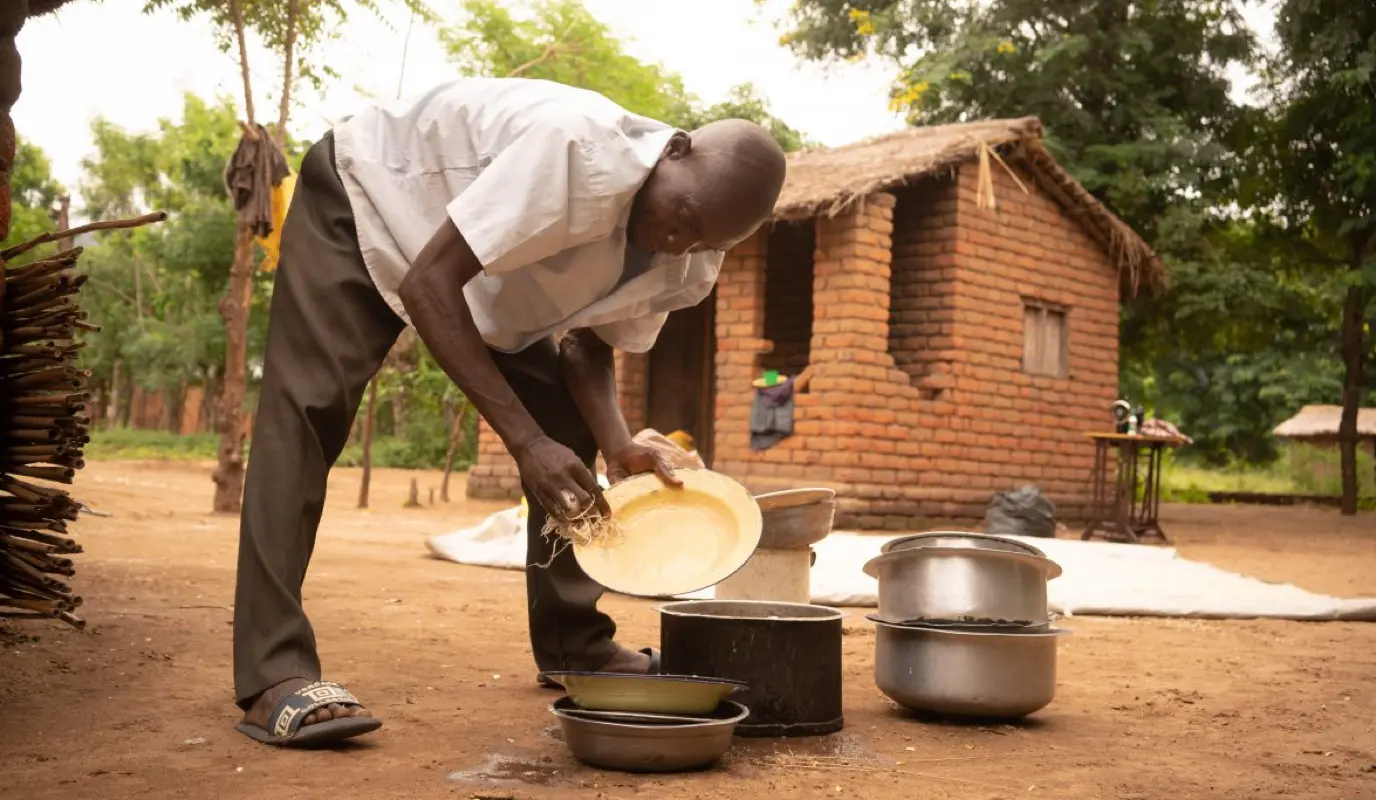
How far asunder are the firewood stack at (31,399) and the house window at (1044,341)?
905 centimetres

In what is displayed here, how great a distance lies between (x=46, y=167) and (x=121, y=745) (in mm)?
34940

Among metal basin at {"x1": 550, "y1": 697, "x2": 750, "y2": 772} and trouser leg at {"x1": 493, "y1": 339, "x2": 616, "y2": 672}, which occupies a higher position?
trouser leg at {"x1": 493, "y1": 339, "x2": 616, "y2": 672}

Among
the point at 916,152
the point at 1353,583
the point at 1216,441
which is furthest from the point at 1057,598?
the point at 1216,441

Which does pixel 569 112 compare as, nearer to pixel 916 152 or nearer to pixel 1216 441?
pixel 916 152

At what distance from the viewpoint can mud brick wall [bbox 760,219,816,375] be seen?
1190 cm

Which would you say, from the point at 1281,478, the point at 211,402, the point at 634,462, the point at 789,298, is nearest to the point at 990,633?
the point at 634,462

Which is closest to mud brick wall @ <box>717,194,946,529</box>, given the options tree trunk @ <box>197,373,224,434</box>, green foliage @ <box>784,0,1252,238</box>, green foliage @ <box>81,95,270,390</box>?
green foliage @ <box>784,0,1252,238</box>

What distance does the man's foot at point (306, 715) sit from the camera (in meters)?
2.26

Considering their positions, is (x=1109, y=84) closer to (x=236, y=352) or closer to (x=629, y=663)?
(x=236, y=352)

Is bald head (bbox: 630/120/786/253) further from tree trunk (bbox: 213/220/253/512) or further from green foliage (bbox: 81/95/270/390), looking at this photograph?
green foliage (bbox: 81/95/270/390)

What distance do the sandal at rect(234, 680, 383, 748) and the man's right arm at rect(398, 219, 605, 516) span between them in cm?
52

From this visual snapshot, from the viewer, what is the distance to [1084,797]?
7.30 feet

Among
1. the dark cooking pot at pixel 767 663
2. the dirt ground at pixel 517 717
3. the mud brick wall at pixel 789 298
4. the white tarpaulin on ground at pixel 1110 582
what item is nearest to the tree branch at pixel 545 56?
the mud brick wall at pixel 789 298

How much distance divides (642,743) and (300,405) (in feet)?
3.02
